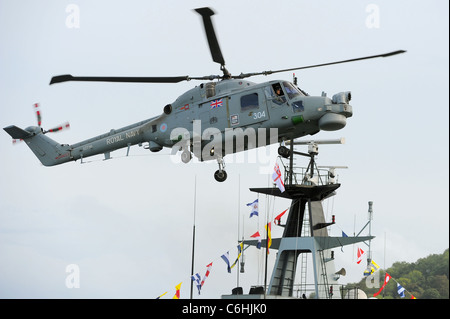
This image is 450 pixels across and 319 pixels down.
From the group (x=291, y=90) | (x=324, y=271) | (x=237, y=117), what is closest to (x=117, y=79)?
(x=237, y=117)

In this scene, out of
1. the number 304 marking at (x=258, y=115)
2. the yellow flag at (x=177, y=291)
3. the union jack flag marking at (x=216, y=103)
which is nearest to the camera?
the number 304 marking at (x=258, y=115)

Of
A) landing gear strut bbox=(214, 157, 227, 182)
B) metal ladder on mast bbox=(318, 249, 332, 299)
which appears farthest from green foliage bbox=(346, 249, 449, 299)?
landing gear strut bbox=(214, 157, 227, 182)

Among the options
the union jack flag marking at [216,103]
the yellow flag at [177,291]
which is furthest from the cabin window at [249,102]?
the yellow flag at [177,291]

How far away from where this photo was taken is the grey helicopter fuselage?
2783 centimetres

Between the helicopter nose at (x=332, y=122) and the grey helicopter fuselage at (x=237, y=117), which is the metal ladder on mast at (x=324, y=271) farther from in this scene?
the helicopter nose at (x=332, y=122)

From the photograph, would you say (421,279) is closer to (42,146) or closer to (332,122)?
(42,146)

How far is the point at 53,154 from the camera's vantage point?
3594cm

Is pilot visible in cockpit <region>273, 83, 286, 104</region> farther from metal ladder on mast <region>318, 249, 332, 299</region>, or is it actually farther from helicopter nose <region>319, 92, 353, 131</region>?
metal ladder on mast <region>318, 249, 332, 299</region>

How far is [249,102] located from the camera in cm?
2889

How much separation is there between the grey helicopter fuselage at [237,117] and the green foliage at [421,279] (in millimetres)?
89801

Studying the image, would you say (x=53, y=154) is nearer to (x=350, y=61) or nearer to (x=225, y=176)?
(x=225, y=176)

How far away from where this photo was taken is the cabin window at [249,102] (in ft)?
94.5
